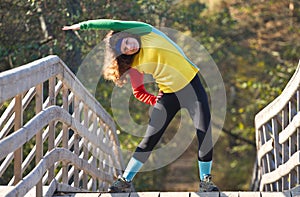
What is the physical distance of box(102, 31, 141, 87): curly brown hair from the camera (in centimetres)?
479

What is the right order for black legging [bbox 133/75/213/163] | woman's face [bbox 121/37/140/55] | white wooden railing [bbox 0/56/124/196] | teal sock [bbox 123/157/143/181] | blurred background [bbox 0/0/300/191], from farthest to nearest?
blurred background [bbox 0/0/300/191], teal sock [bbox 123/157/143/181], black legging [bbox 133/75/213/163], woman's face [bbox 121/37/140/55], white wooden railing [bbox 0/56/124/196]

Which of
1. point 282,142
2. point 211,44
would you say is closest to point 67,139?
point 282,142

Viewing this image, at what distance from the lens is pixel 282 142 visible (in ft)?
19.2

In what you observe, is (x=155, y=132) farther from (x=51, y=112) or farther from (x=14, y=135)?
(x=14, y=135)

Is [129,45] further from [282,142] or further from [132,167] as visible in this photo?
[282,142]

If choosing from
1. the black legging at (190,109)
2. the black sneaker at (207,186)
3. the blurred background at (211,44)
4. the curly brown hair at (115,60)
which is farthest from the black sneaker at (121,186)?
the blurred background at (211,44)

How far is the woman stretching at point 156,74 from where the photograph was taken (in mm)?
4773

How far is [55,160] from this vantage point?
4.72m

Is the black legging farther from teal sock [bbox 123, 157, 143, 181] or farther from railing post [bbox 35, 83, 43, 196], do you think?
railing post [bbox 35, 83, 43, 196]

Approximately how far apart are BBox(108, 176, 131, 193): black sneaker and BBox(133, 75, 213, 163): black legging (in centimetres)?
24

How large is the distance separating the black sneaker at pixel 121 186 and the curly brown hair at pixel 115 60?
0.74 meters

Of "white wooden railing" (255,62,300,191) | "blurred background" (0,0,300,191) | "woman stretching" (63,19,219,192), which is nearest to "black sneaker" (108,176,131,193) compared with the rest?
"woman stretching" (63,19,219,192)

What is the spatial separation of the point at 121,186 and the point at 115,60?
0.92 meters

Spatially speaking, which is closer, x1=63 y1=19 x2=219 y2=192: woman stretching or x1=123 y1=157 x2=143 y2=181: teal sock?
x1=63 y1=19 x2=219 y2=192: woman stretching
